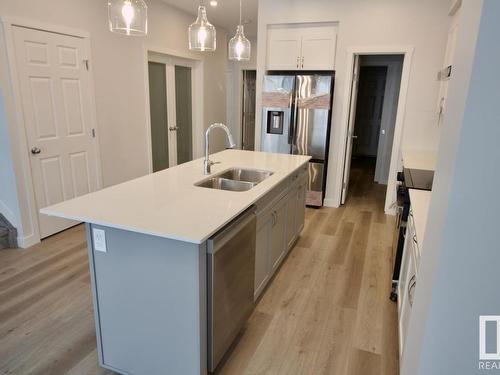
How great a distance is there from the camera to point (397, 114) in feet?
14.2

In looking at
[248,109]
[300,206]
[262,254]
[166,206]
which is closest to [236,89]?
[248,109]

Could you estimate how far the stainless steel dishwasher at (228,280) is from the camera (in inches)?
66.1

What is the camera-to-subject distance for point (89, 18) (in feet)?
12.4

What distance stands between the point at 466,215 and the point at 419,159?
3034mm

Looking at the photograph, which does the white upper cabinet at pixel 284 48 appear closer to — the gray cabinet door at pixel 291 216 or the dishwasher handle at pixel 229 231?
Answer: the gray cabinet door at pixel 291 216

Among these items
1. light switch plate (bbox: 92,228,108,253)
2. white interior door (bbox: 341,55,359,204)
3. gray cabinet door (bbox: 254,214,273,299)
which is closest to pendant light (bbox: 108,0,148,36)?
light switch plate (bbox: 92,228,108,253)

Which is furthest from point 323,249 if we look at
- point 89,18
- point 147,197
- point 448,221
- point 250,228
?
point 89,18

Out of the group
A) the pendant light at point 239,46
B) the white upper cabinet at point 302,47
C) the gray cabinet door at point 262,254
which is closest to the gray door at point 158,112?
the white upper cabinet at point 302,47

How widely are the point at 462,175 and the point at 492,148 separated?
→ 94mm

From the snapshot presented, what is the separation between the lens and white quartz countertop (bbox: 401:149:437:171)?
3.33m

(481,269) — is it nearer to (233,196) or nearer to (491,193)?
(491,193)

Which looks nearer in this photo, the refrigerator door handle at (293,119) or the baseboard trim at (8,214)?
the baseboard trim at (8,214)

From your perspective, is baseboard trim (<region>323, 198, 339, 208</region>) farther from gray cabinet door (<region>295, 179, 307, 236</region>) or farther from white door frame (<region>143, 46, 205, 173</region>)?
white door frame (<region>143, 46, 205, 173</region>)

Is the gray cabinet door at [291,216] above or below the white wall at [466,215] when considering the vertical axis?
below
